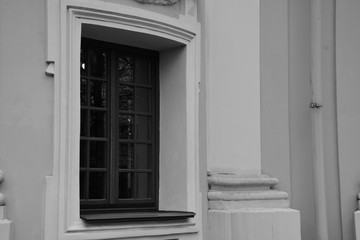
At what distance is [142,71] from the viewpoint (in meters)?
7.52

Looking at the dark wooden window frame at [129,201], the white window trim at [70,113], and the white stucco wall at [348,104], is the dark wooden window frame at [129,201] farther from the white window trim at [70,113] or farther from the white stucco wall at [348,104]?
the white stucco wall at [348,104]

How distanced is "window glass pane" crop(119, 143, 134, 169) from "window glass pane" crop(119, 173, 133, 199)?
9 cm

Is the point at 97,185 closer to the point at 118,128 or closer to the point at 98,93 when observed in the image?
the point at 118,128

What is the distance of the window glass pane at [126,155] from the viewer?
7.20 meters

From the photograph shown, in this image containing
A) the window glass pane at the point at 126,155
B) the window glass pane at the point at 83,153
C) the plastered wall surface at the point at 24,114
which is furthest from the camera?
the window glass pane at the point at 126,155

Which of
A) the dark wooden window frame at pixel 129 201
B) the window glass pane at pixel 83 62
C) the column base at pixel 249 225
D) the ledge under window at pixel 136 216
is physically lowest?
the column base at pixel 249 225

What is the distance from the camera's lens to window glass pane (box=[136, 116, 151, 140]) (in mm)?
7383

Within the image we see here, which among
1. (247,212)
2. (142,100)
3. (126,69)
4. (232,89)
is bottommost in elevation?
(247,212)

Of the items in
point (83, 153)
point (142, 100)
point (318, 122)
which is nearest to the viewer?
point (83, 153)

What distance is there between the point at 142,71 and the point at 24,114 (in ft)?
5.77

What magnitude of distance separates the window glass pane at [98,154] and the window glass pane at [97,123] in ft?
0.30

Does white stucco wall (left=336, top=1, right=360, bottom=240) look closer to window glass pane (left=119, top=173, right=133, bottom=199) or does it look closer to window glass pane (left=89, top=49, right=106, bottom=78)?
window glass pane (left=119, top=173, right=133, bottom=199)

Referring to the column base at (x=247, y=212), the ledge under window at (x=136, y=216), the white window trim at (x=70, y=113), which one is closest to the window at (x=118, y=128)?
the ledge under window at (x=136, y=216)

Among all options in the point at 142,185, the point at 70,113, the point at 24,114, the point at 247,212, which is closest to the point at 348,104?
the point at 247,212
